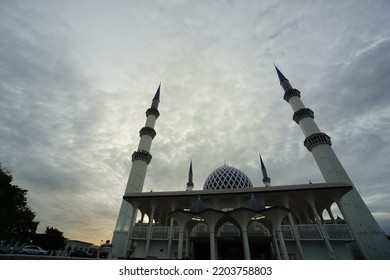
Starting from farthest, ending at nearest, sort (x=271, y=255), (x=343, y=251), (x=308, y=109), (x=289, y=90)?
(x=289, y=90) → (x=308, y=109) → (x=271, y=255) → (x=343, y=251)

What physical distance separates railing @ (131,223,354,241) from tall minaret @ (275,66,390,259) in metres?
1.26

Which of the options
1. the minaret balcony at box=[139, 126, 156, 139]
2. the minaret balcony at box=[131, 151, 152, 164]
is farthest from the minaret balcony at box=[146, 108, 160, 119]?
the minaret balcony at box=[131, 151, 152, 164]

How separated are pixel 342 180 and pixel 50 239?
2356 inches

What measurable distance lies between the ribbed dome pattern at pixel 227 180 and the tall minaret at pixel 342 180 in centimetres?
1315

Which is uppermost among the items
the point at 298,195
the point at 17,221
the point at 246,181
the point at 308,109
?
the point at 308,109

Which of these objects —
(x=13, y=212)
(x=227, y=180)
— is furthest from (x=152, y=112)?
(x=13, y=212)

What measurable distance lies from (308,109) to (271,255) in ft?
76.9

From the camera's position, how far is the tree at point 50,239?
140ft

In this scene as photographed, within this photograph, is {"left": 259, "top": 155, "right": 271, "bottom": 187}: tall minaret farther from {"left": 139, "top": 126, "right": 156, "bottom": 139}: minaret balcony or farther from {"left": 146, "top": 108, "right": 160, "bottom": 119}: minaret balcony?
{"left": 146, "top": 108, "right": 160, "bottom": 119}: minaret balcony

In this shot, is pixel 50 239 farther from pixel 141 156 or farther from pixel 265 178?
pixel 265 178

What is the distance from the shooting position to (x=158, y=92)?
44.4 meters

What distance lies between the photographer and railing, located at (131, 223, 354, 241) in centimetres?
2008
